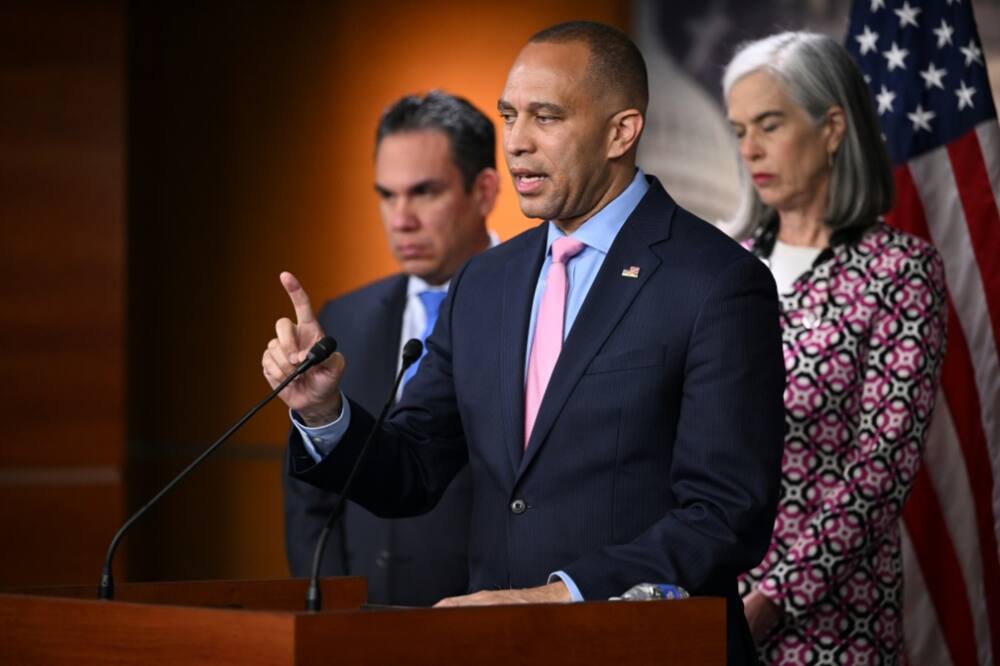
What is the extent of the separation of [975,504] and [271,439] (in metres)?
3.89

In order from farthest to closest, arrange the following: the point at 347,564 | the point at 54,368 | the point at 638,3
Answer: the point at 54,368
the point at 638,3
the point at 347,564

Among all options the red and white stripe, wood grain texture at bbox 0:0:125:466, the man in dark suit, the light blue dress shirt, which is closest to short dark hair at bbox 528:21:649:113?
the light blue dress shirt

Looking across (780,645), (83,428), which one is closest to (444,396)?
(780,645)

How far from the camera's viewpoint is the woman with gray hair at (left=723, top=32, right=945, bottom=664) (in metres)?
2.90

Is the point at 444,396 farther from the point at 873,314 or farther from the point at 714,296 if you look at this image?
the point at 873,314

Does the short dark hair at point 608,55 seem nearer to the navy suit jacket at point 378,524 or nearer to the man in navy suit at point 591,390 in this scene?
the man in navy suit at point 591,390

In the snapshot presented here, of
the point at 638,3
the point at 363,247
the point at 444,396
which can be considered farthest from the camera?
the point at 363,247

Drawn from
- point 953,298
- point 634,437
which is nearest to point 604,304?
point 634,437

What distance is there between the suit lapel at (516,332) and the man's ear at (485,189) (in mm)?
1205

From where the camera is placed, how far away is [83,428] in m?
6.06

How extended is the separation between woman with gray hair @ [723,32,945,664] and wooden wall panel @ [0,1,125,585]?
11.6ft

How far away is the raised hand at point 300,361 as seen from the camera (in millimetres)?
2162

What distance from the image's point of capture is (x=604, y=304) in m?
2.27

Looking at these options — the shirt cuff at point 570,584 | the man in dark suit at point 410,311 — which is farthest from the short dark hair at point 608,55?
the man in dark suit at point 410,311
